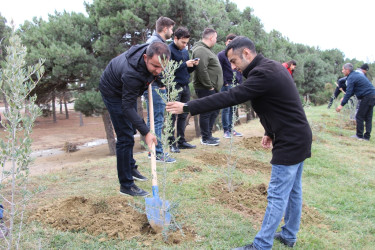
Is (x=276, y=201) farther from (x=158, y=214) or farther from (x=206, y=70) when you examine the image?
(x=206, y=70)

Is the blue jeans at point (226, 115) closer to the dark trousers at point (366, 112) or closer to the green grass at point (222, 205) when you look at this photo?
the green grass at point (222, 205)

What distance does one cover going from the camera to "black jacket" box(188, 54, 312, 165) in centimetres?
253

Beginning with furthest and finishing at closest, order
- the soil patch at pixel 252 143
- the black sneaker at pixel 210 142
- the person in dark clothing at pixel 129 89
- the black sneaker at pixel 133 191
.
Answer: the soil patch at pixel 252 143, the black sneaker at pixel 210 142, the black sneaker at pixel 133 191, the person in dark clothing at pixel 129 89

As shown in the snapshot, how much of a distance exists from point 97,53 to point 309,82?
70.4ft

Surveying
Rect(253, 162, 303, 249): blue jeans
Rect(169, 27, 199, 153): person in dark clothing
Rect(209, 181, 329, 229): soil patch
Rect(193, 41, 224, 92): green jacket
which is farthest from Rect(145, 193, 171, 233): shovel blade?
Rect(193, 41, 224, 92): green jacket

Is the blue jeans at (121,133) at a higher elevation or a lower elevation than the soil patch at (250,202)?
higher

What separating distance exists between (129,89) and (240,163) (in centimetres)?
313

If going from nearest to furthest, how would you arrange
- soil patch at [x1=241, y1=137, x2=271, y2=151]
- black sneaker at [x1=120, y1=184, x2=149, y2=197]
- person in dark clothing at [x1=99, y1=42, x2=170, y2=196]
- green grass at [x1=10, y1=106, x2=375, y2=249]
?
green grass at [x1=10, y1=106, x2=375, y2=249] < person in dark clothing at [x1=99, y1=42, x2=170, y2=196] < black sneaker at [x1=120, y1=184, x2=149, y2=197] < soil patch at [x1=241, y1=137, x2=271, y2=151]

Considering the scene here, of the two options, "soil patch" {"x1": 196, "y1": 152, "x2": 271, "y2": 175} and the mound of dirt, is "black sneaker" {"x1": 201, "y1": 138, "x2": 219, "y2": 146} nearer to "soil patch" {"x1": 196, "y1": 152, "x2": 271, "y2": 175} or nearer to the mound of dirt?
"soil patch" {"x1": 196, "y1": 152, "x2": 271, "y2": 175}

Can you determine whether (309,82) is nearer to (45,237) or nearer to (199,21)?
(199,21)

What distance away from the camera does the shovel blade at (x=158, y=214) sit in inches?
117

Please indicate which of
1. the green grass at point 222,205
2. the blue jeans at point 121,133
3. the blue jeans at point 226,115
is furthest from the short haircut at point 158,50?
the blue jeans at point 226,115

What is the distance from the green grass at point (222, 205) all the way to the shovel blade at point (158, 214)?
0.14 metres

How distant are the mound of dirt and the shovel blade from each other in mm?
101
